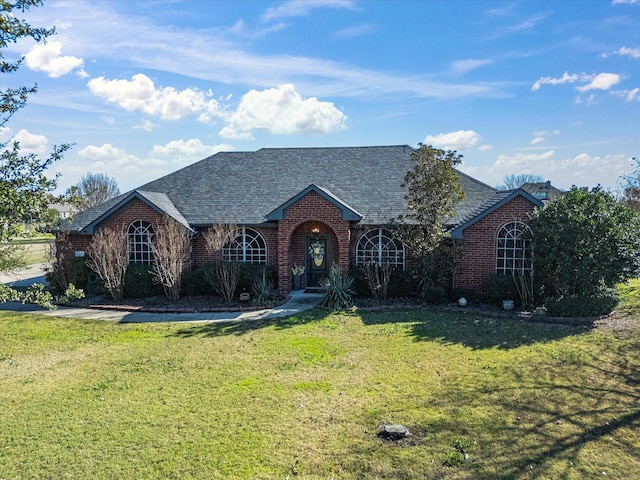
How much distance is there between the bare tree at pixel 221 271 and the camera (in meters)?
16.0

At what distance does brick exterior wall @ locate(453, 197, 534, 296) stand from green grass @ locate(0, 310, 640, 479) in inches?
148

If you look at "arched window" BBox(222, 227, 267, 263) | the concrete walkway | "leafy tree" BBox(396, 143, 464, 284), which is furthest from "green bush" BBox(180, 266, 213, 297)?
"leafy tree" BBox(396, 143, 464, 284)

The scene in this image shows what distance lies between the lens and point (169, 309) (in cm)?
1497

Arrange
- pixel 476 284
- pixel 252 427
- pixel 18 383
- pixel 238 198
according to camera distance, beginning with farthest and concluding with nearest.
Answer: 1. pixel 238 198
2. pixel 476 284
3. pixel 18 383
4. pixel 252 427

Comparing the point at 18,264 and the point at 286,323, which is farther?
the point at 286,323

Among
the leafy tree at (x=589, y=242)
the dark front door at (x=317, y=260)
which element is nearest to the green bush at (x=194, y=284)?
the dark front door at (x=317, y=260)

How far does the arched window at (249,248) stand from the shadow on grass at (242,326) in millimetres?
4765

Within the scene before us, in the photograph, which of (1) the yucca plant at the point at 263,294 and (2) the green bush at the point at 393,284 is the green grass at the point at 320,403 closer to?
(1) the yucca plant at the point at 263,294

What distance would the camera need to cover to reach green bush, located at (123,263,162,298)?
16.6 metres

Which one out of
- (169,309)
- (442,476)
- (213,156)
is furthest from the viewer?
(213,156)

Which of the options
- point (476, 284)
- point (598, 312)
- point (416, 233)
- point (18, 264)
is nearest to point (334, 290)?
point (416, 233)

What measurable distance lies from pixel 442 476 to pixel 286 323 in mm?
8068

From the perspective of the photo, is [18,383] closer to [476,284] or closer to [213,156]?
[476,284]

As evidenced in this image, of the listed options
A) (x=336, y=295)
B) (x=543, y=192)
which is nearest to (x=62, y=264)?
(x=336, y=295)
